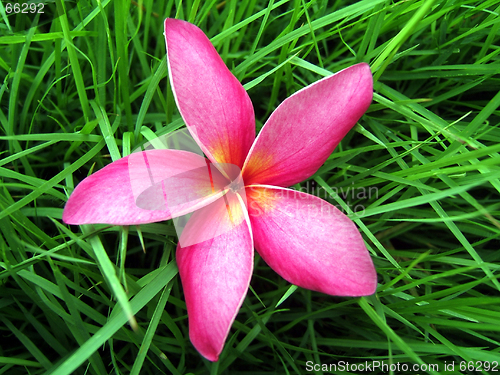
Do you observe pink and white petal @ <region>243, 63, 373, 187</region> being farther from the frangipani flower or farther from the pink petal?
the pink petal

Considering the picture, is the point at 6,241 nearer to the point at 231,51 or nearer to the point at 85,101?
the point at 85,101

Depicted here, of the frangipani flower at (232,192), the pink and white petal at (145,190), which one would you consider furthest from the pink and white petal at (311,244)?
the pink and white petal at (145,190)

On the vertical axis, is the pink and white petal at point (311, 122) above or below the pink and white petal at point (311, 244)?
above

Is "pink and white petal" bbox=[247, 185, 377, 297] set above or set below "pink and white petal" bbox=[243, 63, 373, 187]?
below

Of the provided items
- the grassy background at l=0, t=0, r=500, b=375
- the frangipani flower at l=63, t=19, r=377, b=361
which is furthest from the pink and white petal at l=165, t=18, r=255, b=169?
the grassy background at l=0, t=0, r=500, b=375

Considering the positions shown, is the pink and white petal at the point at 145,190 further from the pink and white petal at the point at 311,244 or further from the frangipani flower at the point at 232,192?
the pink and white petal at the point at 311,244

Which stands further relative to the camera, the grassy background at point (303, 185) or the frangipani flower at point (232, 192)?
the grassy background at point (303, 185)

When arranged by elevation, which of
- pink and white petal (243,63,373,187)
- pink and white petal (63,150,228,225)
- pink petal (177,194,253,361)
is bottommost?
pink petal (177,194,253,361)

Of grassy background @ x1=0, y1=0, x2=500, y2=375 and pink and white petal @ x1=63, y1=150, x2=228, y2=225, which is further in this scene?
grassy background @ x1=0, y1=0, x2=500, y2=375
